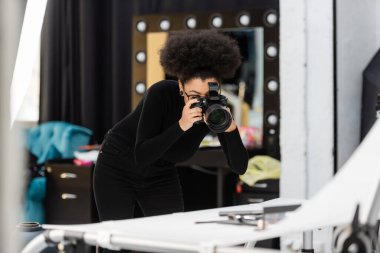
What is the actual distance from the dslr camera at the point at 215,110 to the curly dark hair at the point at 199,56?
0.11 metres

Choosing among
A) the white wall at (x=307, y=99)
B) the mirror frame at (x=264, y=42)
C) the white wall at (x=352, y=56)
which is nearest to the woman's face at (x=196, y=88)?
the white wall at (x=307, y=99)

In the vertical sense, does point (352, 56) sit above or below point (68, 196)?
above

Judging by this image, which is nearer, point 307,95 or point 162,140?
point 162,140

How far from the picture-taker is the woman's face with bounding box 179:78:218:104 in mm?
2020

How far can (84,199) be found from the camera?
3.75m

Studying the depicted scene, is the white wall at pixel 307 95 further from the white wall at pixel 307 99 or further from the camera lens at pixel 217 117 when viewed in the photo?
the camera lens at pixel 217 117

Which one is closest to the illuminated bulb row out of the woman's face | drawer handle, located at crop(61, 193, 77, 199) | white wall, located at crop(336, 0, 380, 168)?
white wall, located at crop(336, 0, 380, 168)

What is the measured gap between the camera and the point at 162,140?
204 centimetres

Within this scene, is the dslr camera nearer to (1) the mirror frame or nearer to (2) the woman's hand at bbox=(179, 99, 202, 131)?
(2) the woman's hand at bbox=(179, 99, 202, 131)

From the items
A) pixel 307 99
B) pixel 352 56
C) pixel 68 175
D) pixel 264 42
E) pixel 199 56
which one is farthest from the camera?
pixel 68 175

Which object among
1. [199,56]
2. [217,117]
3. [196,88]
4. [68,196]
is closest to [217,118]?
[217,117]

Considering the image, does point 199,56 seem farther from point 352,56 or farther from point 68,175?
point 68,175

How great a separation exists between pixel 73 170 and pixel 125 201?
5.31 ft

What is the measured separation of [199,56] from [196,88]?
161 mm
